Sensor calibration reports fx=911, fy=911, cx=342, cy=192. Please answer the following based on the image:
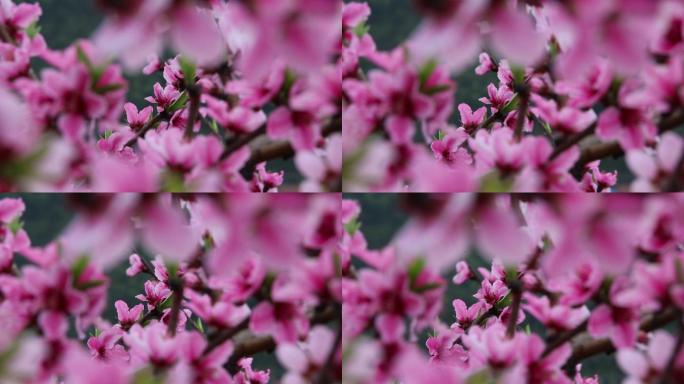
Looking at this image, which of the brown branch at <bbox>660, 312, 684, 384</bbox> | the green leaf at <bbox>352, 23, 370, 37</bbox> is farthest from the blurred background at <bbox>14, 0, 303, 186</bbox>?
the brown branch at <bbox>660, 312, 684, 384</bbox>

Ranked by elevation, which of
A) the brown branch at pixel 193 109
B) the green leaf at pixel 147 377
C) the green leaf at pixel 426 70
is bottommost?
the green leaf at pixel 147 377

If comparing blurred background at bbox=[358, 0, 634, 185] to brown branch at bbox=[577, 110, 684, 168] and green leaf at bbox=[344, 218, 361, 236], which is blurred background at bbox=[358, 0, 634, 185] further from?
green leaf at bbox=[344, 218, 361, 236]

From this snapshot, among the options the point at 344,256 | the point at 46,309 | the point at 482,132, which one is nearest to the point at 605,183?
the point at 482,132

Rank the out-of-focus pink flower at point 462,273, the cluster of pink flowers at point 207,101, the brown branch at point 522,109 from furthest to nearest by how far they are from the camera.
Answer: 1. the out-of-focus pink flower at point 462,273
2. the brown branch at point 522,109
3. the cluster of pink flowers at point 207,101

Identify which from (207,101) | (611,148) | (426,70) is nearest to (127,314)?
(207,101)

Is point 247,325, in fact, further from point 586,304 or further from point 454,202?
point 586,304

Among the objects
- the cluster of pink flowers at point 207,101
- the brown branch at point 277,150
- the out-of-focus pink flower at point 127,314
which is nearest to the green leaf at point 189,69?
the cluster of pink flowers at point 207,101

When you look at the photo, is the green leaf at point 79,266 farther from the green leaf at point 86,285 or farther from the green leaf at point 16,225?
the green leaf at point 16,225
